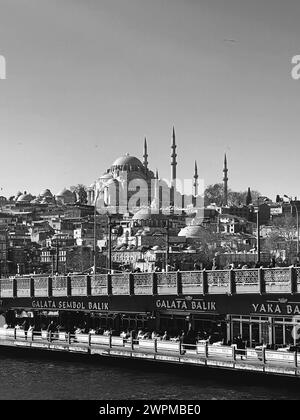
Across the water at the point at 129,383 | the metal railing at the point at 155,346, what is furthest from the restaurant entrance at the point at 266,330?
the water at the point at 129,383

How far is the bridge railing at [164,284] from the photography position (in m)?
29.8

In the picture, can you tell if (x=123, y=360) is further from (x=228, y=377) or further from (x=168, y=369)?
(x=228, y=377)

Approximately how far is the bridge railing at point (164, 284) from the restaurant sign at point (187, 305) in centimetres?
76

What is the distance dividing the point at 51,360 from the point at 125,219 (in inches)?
6071

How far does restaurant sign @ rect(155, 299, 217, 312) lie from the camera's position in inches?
1299

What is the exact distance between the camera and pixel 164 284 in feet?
112

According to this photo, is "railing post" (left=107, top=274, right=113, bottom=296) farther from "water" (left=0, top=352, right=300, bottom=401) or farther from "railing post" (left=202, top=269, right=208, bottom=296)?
"railing post" (left=202, top=269, right=208, bottom=296)

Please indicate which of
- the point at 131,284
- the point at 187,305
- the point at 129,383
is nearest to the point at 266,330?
the point at 187,305

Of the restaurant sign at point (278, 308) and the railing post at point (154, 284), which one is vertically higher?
the railing post at point (154, 284)

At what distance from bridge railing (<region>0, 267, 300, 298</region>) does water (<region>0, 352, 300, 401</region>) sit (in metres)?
3.03

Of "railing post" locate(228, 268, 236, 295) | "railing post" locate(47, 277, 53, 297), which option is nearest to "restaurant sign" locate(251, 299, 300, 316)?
"railing post" locate(228, 268, 236, 295)

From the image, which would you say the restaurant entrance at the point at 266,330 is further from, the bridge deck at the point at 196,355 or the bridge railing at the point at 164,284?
the bridge railing at the point at 164,284

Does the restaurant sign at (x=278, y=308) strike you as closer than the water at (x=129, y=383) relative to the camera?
No

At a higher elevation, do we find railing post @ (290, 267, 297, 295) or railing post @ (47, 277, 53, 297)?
railing post @ (290, 267, 297, 295)
